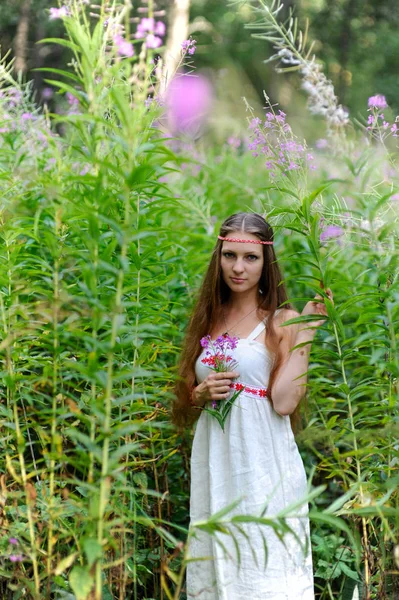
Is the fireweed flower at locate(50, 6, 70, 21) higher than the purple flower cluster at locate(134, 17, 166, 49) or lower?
higher

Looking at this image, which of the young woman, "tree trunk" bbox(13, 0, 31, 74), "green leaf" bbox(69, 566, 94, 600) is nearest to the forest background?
"green leaf" bbox(69, 566, 94, 600)

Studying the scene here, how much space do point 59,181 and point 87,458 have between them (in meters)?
0.94

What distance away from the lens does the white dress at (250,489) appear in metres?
2.83

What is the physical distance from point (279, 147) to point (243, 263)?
1.48ft

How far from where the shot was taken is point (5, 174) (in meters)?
2.97

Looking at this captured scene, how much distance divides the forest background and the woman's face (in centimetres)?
16

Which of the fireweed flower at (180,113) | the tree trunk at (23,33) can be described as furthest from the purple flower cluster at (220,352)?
the tree trunk at (23,33)

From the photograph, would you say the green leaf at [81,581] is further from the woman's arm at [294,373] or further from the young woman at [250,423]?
the woman's arm at [294,373]

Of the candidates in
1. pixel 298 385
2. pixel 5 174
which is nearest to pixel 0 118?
pixel 5 174

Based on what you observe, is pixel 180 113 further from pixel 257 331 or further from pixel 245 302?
pixel 257 331

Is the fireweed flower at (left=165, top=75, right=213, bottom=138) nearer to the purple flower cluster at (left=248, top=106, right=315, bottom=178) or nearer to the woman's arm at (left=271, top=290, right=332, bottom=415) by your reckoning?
the purple flower cluster at (left=248, top=106, right=315, bottom=178)

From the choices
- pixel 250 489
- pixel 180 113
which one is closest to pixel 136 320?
pixel 250 489

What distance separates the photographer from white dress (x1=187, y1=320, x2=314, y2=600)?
2826 mm

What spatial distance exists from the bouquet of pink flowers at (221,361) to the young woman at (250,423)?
0.09 feet
